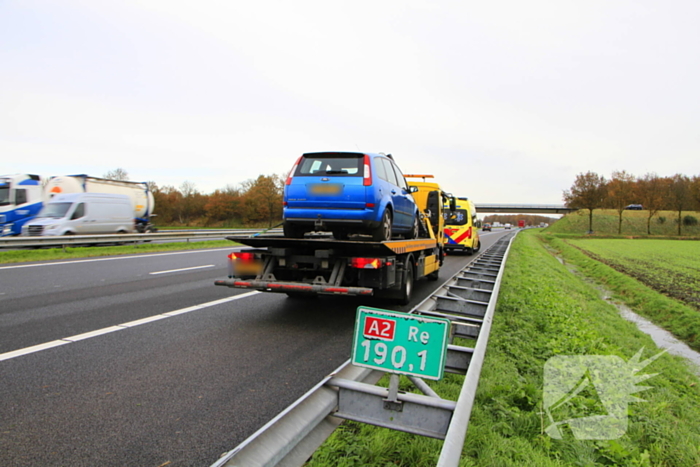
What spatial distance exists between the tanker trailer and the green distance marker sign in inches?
967

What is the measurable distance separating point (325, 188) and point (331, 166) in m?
0.43

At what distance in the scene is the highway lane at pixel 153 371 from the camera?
2891 millimetres

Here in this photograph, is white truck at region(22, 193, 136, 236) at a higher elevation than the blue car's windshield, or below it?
below

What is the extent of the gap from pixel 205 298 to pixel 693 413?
22.4 feet

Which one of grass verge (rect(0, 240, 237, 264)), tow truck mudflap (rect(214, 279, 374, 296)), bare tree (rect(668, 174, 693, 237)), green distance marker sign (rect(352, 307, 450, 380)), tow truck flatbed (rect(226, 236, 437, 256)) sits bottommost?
grass verge (rect(0, 240, 237, 264))

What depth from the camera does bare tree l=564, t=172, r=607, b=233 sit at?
58406 millimetres

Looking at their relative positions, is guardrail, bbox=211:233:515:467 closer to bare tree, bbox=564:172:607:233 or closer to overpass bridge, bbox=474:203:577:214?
bare tree, bbox=564:172:607:233

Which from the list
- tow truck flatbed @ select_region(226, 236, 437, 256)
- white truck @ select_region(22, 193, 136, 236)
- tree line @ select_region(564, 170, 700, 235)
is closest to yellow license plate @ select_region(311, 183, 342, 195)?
tow truck flatbed @ select_region(226, 236, 437, 256)

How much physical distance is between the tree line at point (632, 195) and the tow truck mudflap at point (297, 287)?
59806 mm

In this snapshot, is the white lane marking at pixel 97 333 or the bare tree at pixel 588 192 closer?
the white lane marking at pixel 97 333

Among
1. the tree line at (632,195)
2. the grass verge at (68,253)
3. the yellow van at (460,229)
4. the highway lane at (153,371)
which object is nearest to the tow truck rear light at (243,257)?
the highway lane at (153,371)

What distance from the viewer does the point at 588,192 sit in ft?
192

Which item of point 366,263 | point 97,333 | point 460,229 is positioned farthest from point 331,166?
point 460,229

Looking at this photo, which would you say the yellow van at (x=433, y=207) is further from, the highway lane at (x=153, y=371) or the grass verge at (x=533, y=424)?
the grass verge at (x=533, y=424)
